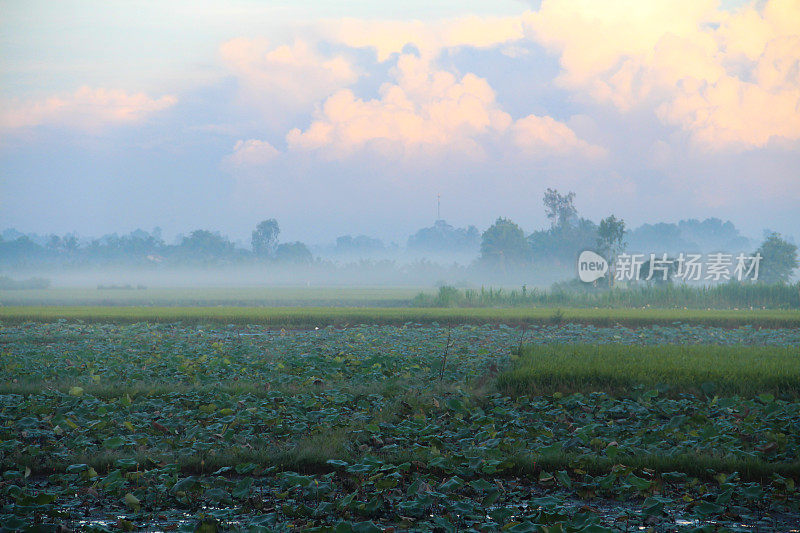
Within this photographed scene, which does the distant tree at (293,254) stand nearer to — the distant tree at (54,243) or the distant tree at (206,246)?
the distant tree at (206,246)

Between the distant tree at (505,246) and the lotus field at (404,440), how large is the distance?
211ft

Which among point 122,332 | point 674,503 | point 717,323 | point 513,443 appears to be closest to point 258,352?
point 122,332

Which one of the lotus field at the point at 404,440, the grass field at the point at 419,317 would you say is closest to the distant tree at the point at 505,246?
the grass field at the point at 419,317

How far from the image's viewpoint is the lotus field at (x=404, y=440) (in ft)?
16.3

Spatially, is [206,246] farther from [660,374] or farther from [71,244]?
[660,374]

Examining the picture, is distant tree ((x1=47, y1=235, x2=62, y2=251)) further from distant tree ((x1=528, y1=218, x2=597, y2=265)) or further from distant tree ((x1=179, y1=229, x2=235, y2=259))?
distant tree ((x1=528, y1=218, x2=597, y2=265))

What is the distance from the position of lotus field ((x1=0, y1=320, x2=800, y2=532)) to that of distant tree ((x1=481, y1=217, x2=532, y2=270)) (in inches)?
2528

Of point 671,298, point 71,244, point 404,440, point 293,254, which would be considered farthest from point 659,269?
point 71,244

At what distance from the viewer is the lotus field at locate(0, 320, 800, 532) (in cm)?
497

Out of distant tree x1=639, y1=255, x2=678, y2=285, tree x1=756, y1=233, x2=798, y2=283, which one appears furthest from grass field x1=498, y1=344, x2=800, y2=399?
tree x1=756, y1=233, x2=798, y2=283

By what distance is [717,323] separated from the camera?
67.8ft

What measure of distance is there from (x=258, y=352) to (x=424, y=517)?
8.98 m

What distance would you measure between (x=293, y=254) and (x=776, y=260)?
64498 mm

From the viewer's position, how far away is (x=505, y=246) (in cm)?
7612
